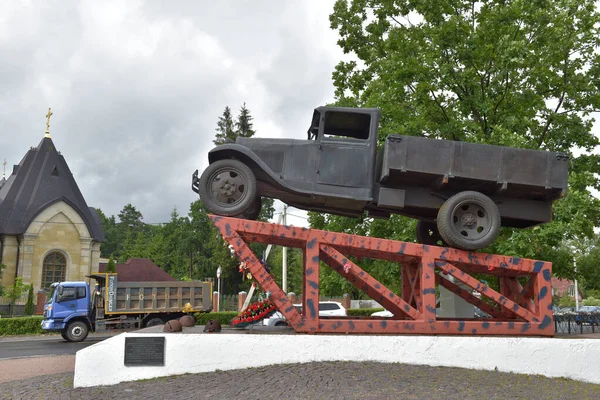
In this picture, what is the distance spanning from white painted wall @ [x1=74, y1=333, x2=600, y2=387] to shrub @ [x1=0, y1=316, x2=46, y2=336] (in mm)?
18836

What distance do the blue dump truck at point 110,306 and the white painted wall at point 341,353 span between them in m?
13.3

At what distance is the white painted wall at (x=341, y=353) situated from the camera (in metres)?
7.73

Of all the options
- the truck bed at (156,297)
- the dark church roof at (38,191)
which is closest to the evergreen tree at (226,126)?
the dark church roof at (38,191)

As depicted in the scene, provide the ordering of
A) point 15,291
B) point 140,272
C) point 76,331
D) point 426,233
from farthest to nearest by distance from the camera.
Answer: point 140,272 < point 15,291 < point 76,331 < point 426,233

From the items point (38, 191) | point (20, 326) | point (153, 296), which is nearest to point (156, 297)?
point (153, 296)

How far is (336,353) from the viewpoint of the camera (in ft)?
26.3

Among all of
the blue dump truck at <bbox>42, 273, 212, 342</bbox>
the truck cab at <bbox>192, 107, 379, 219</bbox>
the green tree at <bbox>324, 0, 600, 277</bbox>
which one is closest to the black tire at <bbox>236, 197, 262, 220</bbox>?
the truck cab at <bbox>192, 107, 379, 219</bbox>

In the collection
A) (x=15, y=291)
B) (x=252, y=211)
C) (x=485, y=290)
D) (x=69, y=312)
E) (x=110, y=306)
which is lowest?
(x=69, y=312)

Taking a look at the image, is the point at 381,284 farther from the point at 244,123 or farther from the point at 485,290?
the point at 244,123

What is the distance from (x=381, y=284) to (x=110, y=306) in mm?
14645

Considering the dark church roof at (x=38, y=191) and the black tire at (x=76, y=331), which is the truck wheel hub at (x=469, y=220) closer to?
the black tire at (x=76, y=331)

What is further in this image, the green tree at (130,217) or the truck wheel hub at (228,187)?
the green tree at (130,217)

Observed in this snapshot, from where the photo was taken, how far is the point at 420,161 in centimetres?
843

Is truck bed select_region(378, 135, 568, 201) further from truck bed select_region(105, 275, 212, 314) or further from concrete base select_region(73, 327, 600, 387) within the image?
truck bed select_region(105, 275, 212, 314)
